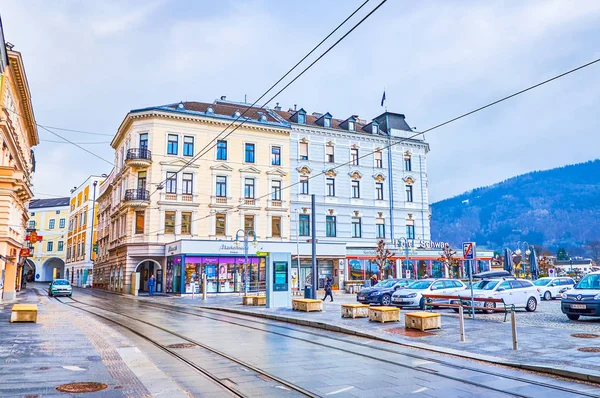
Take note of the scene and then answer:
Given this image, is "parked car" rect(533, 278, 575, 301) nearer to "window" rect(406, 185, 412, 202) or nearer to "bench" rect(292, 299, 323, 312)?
"bench" rect(292, 299, 323, 312)

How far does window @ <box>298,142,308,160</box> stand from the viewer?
48125 mm

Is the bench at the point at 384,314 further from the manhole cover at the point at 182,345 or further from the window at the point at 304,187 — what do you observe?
the window at the point at 304,187

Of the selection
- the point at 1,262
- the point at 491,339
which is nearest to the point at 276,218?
the point at 1,262

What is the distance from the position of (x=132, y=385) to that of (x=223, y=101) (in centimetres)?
4585

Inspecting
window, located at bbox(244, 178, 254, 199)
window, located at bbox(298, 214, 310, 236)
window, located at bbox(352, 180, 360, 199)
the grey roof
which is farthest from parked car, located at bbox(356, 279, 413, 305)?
the grey roof

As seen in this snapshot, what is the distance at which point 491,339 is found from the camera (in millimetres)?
13438

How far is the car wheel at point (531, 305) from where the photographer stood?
73.2 ft

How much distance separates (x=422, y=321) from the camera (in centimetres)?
1526

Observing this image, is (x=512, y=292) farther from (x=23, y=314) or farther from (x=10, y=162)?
(x=10, y=162)

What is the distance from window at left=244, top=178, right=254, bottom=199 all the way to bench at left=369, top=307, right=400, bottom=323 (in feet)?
95.9

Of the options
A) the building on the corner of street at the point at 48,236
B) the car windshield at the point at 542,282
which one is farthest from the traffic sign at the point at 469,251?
the building on the corner of street at the point at 48,236

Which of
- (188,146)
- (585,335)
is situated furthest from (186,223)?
(585,335)

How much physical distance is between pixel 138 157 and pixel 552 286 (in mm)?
33255

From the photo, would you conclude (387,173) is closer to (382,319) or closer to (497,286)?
(497,286)
